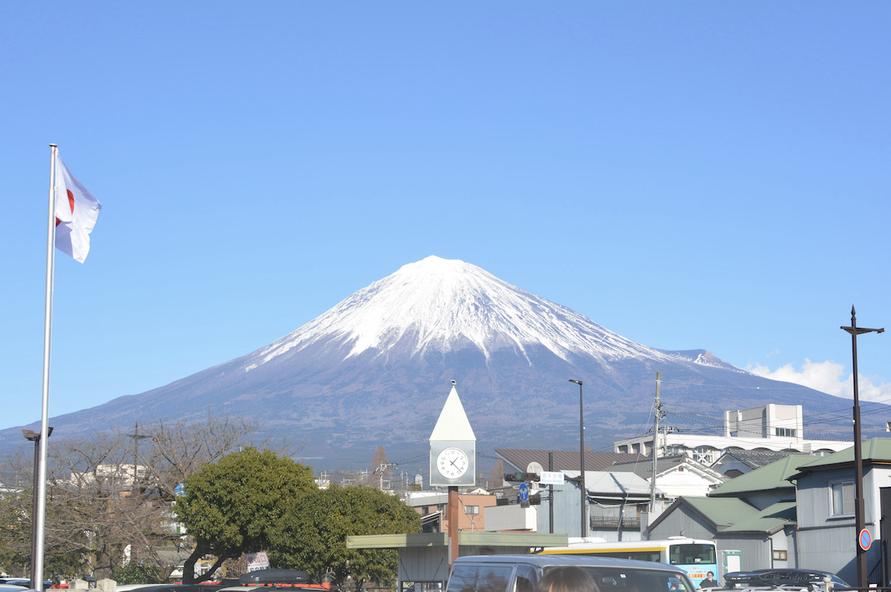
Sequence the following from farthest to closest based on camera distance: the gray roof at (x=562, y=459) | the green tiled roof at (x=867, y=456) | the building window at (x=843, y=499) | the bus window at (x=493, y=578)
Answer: the gray roof at (x=562, y=459)
the building window at (x=843, y=499)
the green tiled roof at (x=867, y=456)
the bus window at (x=493, y=578)

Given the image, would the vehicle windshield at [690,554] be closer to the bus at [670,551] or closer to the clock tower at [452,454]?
the bus at [670,551]

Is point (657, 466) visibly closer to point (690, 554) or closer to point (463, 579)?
point (690, 554)

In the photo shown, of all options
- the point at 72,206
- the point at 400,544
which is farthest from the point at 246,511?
the point at 72,206

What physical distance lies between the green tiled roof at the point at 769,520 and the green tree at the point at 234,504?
19896mm

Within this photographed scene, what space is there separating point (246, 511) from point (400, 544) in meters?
22.7

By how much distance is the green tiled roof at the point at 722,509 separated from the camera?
55.9 meters

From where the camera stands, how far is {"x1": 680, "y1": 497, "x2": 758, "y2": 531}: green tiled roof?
2203 inches

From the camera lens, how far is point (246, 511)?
182 ft

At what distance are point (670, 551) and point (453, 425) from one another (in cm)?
1564

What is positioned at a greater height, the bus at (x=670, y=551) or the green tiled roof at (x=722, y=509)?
the green tiled roof at (x=722, y=509)

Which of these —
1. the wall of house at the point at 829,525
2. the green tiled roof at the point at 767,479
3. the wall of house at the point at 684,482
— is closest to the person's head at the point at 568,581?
the wall of house at the point at 829,525

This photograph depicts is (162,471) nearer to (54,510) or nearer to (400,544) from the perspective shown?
(54,510)

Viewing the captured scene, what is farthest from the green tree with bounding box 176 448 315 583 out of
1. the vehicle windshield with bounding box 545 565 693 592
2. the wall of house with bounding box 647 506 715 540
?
the vehicle windshield with bounding box 545 565 693 592

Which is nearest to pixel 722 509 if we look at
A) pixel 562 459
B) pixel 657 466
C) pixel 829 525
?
pixel 829 525
